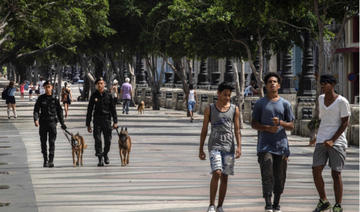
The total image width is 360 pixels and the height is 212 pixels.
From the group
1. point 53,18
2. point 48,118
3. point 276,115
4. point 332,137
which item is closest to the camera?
point 276,115

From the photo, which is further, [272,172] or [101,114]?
[101,114]

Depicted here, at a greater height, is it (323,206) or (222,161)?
(222,161)

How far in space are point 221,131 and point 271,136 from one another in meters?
0.68

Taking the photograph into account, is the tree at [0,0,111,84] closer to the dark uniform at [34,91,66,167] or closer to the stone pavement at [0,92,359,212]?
the stone pavement at [0,92,359,212]

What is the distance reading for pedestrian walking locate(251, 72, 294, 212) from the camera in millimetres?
10797

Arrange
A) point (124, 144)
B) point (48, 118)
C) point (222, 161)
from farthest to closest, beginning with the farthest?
point (48, 118) < point (124, 144) < point (222, 161)

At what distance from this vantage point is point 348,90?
53.3 metres

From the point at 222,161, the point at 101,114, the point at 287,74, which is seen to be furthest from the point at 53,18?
the point at 222,161

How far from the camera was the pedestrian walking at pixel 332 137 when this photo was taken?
1111cm

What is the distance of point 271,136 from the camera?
10.9 metres

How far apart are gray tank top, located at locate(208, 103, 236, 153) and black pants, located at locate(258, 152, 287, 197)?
0.48 metres

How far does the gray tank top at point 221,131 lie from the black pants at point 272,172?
1.59 ft

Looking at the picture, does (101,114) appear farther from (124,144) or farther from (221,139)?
(221,139)

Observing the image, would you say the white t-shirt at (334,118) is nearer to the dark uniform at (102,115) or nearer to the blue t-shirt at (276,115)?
the blue t-shirt at (276,115)
